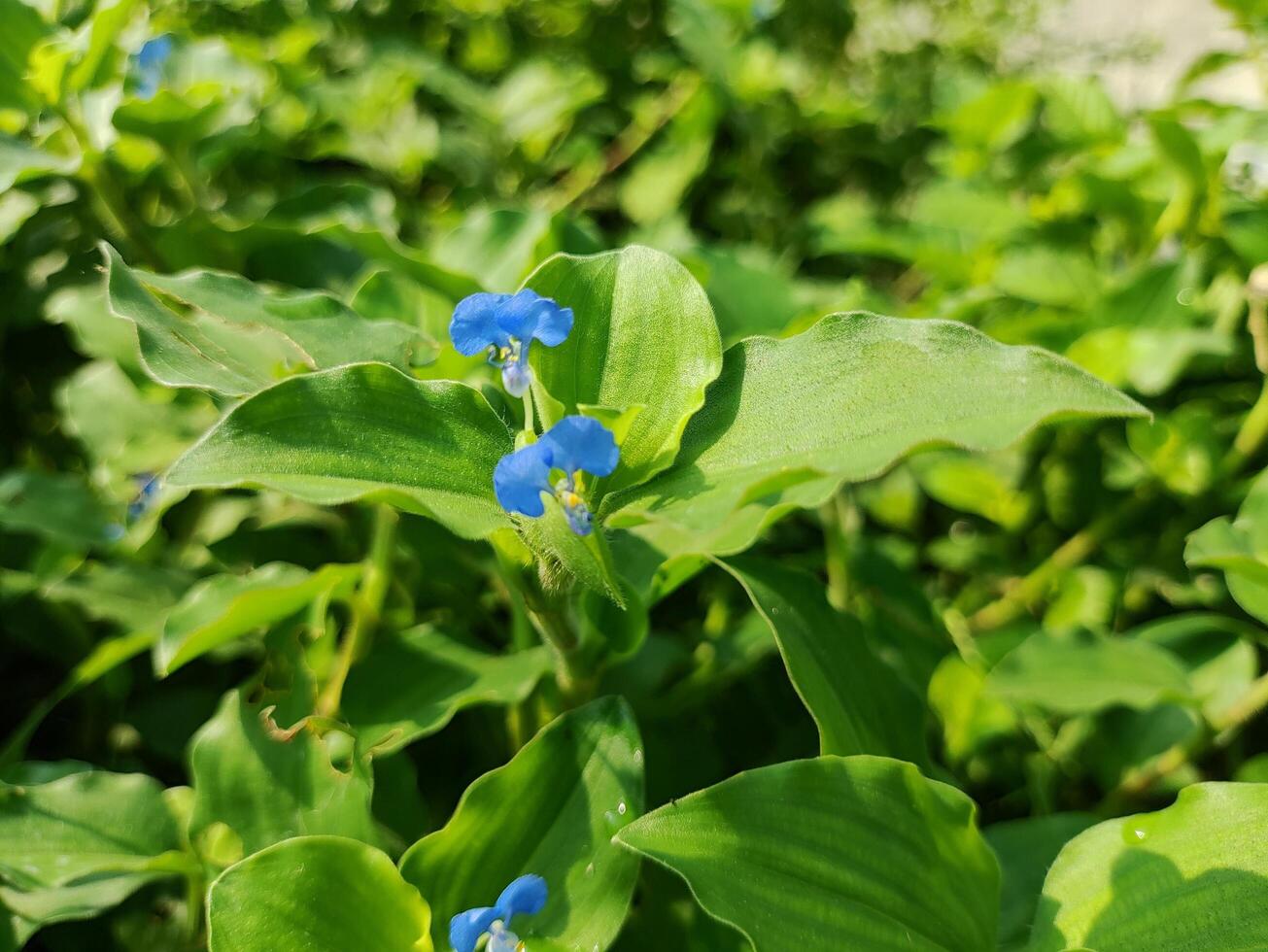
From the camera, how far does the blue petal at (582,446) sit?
709mm

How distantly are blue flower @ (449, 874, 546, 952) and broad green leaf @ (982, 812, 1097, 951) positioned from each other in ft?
1.61

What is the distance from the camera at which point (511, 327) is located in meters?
0.81

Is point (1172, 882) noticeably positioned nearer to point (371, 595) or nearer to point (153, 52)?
point (371, 595)

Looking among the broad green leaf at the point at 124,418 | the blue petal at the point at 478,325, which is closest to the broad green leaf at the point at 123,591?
the broad green leaf at the point at 124,418

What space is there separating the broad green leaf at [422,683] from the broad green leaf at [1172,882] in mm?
492

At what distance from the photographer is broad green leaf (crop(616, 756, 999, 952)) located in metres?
0.73

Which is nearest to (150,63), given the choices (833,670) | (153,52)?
(153,52)

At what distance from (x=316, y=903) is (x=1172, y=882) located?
661 mm

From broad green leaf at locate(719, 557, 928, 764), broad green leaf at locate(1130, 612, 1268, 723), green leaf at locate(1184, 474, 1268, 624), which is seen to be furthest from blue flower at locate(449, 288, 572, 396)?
broad green leaf at locate(1130, 612, 1268, 723)

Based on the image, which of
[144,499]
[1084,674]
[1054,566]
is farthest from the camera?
[1054,566]

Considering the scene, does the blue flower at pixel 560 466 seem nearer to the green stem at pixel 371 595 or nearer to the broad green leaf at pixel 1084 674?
the green stem at pixel 371 595

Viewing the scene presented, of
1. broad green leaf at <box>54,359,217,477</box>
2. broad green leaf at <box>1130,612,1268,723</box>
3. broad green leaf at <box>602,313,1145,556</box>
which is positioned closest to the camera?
broad green leaf at <box>602,313,1145,556</box>

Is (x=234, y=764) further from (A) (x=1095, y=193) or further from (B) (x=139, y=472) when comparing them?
(A) (x=1095, y=193)

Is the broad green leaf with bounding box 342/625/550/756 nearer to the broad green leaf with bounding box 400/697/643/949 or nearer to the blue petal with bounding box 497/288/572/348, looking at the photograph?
the broad green leaf with bounding box 400/697/643/949
